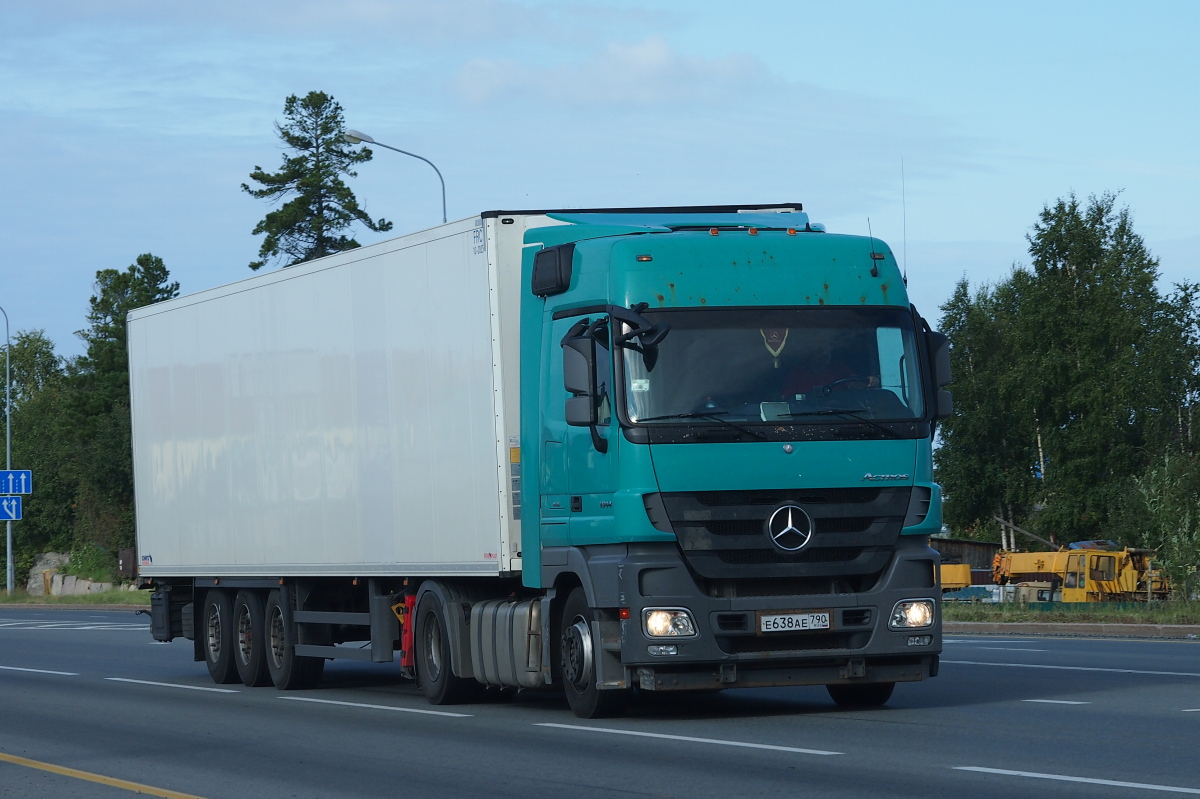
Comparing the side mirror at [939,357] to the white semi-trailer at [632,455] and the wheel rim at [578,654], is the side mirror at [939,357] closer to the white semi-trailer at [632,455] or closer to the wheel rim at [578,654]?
the white semi-trailer at [632,455]

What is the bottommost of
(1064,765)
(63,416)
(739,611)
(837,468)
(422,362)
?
(1064,765)

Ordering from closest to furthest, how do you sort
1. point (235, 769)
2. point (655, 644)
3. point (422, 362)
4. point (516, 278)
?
point (235, 769)
point (655, 644)
point (516, 278)
point (422, 362)

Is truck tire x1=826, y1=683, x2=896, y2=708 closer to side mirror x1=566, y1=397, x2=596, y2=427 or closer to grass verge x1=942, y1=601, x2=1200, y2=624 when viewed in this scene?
side mirror x1=566, y1=397, x2=596, y2=427

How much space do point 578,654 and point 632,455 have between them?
5.47ft

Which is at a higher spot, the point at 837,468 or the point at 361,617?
the point at 837,468

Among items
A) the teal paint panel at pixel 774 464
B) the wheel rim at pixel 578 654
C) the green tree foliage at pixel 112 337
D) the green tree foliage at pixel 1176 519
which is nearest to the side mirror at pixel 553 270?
the teal paint panel at pixel 774 464

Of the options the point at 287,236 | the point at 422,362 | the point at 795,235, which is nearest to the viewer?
the point at 795,235

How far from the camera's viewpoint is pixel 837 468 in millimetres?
12797

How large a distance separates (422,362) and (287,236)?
59107 millimetres

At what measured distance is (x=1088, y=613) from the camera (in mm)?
29250

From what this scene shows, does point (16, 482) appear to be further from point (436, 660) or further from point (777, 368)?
point (777, 368)

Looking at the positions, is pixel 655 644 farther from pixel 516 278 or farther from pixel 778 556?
pixel 516 278

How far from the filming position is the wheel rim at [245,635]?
754 inches

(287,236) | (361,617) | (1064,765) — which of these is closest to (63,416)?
(287,236)
